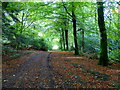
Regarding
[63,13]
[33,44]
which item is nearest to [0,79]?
[63,13]

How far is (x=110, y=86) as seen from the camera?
416 centimetres

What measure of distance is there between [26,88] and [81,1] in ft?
29.0

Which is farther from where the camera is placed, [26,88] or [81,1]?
[81,1]

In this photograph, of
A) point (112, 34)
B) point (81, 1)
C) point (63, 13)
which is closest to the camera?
point (112, 34)

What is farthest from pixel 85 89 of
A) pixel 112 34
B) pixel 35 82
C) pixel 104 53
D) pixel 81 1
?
pixel 81 1

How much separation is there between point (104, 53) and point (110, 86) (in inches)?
157

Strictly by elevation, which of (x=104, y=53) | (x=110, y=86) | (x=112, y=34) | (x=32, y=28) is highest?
(x=32, y=28)

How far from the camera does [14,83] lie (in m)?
4.39

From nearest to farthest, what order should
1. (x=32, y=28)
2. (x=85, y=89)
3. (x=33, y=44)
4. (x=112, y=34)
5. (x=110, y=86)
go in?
(x=85, y=89), (x=110, y=86), (x=112, y=34), (x=32, y=28), (x=33, y=44)

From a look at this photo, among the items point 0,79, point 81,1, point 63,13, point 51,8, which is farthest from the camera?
point 63,13

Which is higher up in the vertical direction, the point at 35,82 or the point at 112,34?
the point at 112,34

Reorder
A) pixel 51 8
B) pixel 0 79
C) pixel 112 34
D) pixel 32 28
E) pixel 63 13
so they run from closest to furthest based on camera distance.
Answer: pixel 0 79 → pixel 112 34 → pixel 51 8 → pixel 63 13 → pixel 32 28

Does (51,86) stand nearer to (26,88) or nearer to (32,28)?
(26,88)

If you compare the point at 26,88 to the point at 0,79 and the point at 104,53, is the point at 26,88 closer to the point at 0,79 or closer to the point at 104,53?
the point at 0,79
